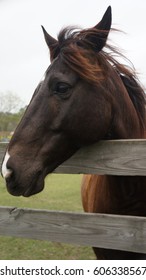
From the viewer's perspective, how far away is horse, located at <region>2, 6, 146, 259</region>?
2.22 metres

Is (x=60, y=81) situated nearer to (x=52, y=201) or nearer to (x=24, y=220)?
(x=24, y=220)

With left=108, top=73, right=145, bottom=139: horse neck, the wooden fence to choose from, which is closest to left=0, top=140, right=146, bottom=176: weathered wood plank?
the wooden fence

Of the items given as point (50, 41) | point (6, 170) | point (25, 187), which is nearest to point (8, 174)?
point (6, 170)

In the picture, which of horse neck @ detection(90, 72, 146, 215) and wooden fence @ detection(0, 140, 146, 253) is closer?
wooden fence @ detection(0, 140, 146, 253)

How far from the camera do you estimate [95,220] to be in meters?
2.35

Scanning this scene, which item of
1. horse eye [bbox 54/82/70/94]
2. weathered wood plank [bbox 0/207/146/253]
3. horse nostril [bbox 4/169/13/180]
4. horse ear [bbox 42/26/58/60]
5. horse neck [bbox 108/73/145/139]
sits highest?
horse ear [bbox 42/26/58/60]

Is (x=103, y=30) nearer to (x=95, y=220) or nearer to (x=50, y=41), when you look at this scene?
(x=50, y=41)

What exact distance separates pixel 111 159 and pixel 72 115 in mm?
445

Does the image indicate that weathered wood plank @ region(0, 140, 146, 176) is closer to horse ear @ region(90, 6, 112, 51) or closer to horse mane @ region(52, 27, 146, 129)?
horse mane @ region(52, 27, 146, 129)

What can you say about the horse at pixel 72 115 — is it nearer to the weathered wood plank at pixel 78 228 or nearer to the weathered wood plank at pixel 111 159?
the weathered wood plank at pixel 111 159

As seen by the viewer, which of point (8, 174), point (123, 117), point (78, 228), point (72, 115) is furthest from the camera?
point (123, 117)

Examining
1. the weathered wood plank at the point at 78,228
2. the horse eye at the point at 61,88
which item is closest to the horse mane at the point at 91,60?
the horse eye at the point at 61,88

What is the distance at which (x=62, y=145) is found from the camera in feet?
7.64

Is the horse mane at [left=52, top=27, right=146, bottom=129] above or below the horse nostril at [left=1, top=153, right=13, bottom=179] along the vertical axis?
above
